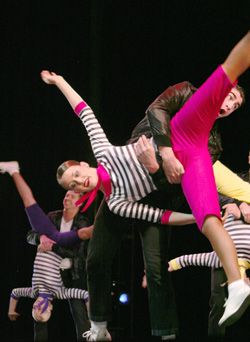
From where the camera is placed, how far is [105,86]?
3.84 metres

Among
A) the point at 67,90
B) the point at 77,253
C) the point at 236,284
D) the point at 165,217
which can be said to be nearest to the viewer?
the point at 236,284

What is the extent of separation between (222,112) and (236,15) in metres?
0.92

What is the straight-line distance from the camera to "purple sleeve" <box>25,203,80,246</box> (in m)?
3.50

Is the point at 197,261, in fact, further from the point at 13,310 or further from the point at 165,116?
the point at 13,310

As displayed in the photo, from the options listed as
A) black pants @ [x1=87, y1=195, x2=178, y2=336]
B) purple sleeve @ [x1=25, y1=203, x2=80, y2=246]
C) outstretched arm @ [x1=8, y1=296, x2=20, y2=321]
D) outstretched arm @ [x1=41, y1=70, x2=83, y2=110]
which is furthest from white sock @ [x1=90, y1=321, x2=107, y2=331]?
outstretched arm @ [x1=41, y1=70, x2=83, y2=110]

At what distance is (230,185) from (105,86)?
3.64 ft

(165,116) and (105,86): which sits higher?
(105,86)

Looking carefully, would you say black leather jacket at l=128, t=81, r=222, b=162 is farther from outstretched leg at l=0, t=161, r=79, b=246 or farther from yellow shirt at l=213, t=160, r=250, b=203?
outstretched leg at l=0, t=161, r=79, b=246

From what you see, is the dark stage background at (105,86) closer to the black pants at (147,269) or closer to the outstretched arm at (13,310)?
the outstretched arm at (13,310)

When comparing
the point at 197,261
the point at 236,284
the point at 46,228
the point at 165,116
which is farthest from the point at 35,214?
the point at 236,284

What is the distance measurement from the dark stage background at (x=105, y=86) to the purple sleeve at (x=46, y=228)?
19 centimetres

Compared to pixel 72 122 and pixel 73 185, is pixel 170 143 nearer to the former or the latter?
pixel 73 185

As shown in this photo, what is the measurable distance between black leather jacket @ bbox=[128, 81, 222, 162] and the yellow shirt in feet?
0.75

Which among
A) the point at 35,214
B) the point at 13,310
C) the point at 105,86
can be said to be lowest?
the point at 13,310
